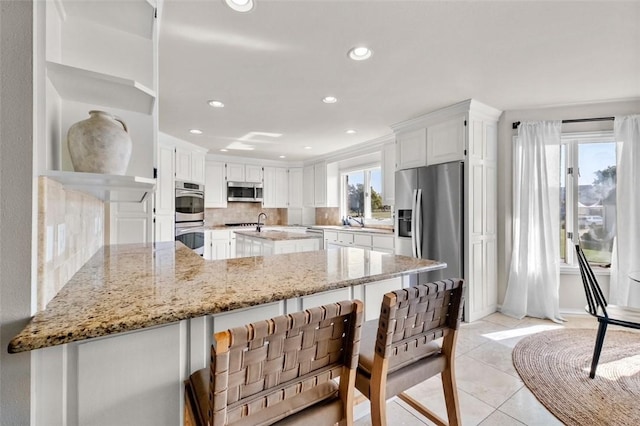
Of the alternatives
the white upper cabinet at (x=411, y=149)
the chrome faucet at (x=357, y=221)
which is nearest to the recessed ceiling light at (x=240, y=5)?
the white upper cabinet at (x=411, y=149)

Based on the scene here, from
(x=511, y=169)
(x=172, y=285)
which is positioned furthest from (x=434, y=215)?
(x=172, y=285)

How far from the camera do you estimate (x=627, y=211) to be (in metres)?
2.94

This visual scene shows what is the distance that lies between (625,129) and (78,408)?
4.60 metres

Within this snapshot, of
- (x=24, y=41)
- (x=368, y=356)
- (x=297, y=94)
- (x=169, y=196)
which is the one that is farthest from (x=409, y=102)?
(x=169, y=196)

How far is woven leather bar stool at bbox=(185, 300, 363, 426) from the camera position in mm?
696

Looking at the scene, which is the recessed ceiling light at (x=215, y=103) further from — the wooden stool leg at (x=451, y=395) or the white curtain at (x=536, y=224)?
the white curtain at (x=536, y=224)

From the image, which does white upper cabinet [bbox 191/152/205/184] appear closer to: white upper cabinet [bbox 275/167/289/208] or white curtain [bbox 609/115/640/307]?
white upper cabinet [bbox 275/167/289/208]

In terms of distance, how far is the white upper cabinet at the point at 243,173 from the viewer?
5.79 m

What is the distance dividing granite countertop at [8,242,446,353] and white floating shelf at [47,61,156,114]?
721mm

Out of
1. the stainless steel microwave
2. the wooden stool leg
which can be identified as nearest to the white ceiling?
the wooden stool leg

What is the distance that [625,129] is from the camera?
2.97m

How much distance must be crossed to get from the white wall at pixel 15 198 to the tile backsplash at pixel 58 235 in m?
0.04

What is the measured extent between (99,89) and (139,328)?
90 cm

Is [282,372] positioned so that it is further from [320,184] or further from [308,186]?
[308,186]
